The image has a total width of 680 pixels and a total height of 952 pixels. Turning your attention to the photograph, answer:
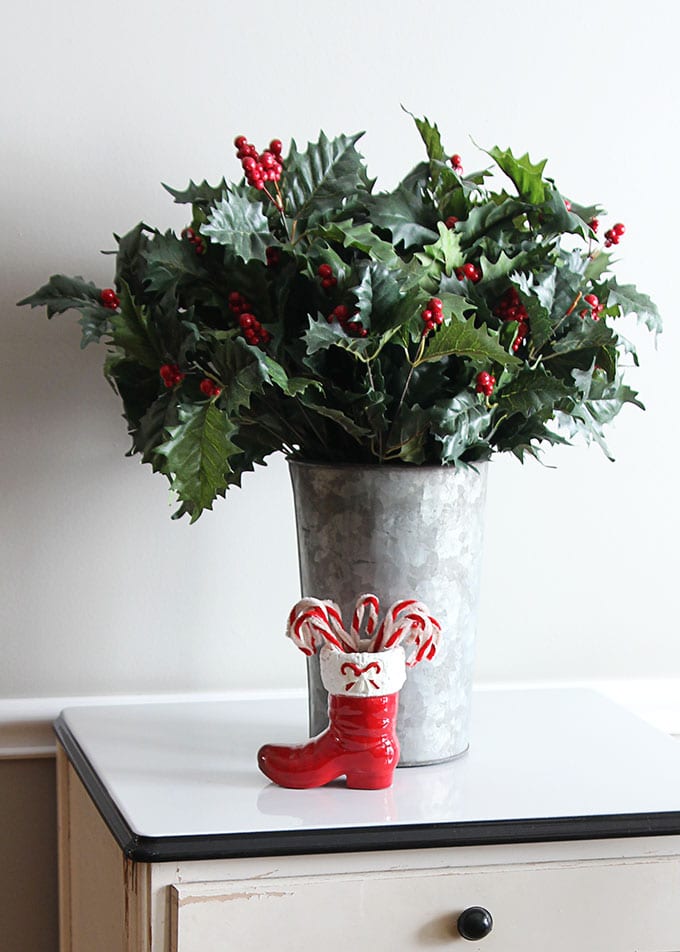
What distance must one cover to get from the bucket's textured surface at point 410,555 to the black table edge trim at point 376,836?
0.48 ft

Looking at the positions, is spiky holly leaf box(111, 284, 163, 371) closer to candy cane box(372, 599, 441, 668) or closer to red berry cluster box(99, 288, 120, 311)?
red berry cluster box(99, 288, 120, 311)

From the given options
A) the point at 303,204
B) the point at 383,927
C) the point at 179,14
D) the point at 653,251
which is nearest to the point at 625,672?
the point at 653,251

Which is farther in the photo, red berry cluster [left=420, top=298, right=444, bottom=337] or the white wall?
the white wall

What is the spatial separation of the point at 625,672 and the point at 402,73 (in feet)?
2.53

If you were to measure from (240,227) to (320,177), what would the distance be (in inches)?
4.8

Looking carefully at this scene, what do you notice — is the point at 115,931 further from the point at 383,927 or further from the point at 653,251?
the point at 653,251

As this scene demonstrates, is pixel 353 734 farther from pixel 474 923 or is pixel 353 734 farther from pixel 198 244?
pixel 198 244

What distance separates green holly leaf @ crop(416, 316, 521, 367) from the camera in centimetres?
96

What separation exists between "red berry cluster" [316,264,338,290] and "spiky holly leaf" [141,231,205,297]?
0.11 metres

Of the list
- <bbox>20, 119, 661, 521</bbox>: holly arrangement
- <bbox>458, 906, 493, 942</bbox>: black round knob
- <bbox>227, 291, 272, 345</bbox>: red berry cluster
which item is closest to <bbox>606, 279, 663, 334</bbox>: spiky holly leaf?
<bbox>20, 119, 661, 521</bbox>: holly arrangement

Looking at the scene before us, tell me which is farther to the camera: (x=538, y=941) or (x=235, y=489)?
(x=235, y=489)

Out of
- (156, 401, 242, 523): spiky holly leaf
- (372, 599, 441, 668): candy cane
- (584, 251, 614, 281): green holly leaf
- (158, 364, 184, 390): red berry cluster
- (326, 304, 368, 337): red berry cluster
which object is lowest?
(372, 599, 441, 668): candy cane

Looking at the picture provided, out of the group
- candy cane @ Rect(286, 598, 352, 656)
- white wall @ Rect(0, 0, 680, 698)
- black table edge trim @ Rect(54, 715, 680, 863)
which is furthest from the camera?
white wall @ Rect(0, 0, 680, 698)

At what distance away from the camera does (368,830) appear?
949 mm
